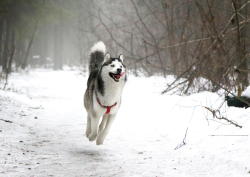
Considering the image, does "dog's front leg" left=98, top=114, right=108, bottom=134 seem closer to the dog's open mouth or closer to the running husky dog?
the running husky dog

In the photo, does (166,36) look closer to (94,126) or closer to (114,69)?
(114,69)

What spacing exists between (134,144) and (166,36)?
7420mm

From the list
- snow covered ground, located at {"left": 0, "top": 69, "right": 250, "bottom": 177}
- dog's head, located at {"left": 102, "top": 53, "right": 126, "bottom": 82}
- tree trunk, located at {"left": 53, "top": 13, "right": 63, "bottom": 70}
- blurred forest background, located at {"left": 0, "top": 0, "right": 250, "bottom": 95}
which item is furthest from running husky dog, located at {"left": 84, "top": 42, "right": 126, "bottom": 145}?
tree trunk, located at {"left": 53, "top": 13, "right": 63, "bottom": 70}

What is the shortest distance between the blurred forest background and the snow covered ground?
77 centimetres

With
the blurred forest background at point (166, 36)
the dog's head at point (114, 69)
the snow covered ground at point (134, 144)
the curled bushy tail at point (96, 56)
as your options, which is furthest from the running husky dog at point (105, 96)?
the blurred forest background at point (166, 36)

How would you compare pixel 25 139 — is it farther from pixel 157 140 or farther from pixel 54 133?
pixel 157 140

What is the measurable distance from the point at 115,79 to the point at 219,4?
503 cm

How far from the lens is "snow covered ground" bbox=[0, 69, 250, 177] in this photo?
4.21 m

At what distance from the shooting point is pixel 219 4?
9.55m

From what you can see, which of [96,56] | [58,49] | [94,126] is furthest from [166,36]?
[58,49]

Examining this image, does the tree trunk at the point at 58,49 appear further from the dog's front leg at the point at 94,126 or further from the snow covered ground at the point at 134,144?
the dog's front leg at the point at 94,126

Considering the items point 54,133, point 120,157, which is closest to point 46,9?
point 54,133

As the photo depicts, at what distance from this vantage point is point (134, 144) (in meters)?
5.95

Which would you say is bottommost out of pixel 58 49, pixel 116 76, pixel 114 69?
pixel 116 76
